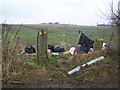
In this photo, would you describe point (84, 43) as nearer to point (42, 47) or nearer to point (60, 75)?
point (42, 47)

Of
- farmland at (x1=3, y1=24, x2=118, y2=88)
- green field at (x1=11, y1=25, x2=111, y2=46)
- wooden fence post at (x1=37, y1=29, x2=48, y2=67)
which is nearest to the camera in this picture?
farmland at (x1=3, y1=24, x2=118, y2=88)

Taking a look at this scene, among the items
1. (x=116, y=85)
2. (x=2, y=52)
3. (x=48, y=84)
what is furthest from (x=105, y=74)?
(x=2, y=52)

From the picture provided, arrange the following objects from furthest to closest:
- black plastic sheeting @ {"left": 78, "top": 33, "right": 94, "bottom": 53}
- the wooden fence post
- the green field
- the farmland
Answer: black plastic sheeting @ {"left": 78, "top": 33, "right": 94, "bottom": 53} < the green field < the wooden fence post < the farmland

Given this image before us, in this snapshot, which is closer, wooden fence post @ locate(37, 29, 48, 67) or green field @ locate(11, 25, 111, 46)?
wooden fence post @ locate(37, 29, 48, 67)

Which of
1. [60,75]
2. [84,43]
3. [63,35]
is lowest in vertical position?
[60,75]

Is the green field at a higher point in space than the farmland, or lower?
higher

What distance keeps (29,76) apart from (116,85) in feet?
8.72

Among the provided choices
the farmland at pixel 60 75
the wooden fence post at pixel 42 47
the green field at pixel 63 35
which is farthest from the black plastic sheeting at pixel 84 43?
the wooden fence post at pixel 42 47

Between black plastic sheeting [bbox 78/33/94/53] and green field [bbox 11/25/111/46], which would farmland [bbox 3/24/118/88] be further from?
black plastic sheeting [bbox 78/33/94/53]

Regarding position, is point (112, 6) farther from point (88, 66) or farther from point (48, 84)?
point (48, 84)

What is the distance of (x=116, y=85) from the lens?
8000 millimetres

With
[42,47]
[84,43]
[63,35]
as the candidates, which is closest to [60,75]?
[42,47]

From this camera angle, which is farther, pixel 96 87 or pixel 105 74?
pixel 105 74

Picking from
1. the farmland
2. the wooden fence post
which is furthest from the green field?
the wooden fence post
